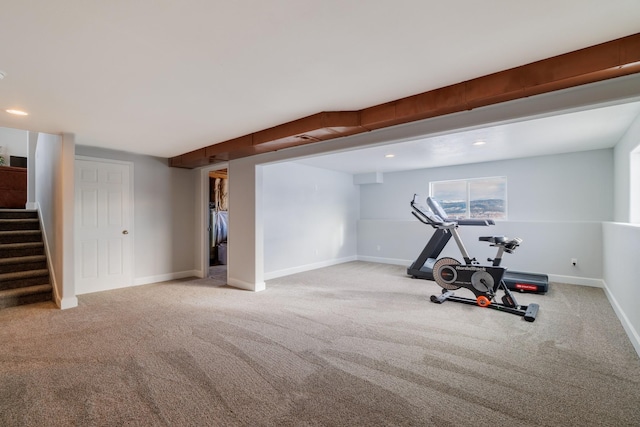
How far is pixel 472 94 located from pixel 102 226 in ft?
17.9

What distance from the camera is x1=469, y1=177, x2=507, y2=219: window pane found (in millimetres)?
6090

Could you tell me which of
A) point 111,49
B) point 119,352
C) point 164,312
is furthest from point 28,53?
point 164,312

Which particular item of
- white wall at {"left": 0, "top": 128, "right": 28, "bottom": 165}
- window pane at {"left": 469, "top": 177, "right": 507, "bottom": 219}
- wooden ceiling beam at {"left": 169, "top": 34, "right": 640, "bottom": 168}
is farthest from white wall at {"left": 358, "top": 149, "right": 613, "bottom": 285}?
white wall at {"left": 0, "top": 128, "right": 28, "bottom": 165}

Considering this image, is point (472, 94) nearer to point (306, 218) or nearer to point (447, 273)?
point (447, 273)

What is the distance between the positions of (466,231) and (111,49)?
20.9ft

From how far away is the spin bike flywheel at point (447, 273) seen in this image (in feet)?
13.4

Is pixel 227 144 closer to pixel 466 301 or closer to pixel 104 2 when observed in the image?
pixel 104 2

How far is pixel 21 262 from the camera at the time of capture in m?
4.39

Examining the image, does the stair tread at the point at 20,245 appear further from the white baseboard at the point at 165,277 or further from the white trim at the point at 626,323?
the white trim at the point at 626,323

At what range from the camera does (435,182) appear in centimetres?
694

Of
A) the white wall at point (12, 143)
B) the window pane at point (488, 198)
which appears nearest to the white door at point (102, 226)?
the white wall at point (12, 143)

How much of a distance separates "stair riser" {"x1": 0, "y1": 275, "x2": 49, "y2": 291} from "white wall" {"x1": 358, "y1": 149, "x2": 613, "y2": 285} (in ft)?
21.8

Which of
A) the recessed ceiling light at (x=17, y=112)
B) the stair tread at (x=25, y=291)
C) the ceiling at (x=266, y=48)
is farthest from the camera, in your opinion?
the stair tread at (x=25, y=291)

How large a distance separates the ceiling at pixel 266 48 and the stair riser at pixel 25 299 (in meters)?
2.51
